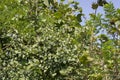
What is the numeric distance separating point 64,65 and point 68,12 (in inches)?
36.8

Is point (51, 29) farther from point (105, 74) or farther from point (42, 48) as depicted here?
point (105, 74)

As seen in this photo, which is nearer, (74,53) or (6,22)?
(74,53)

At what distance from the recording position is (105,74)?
121 inches

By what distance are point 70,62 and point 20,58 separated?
3.10 ft

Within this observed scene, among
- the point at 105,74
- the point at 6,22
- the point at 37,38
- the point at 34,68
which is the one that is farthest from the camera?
the point at 6,22

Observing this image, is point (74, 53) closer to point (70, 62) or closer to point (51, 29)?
point (70, 62)

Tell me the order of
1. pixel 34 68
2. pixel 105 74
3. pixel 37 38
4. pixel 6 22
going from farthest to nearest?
pixel 6 22
pixel 37 38
pixel 34 68
pixel 105 74

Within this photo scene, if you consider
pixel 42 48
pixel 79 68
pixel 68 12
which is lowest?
pixel 79 68

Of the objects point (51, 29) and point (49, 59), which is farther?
point (51, 29)

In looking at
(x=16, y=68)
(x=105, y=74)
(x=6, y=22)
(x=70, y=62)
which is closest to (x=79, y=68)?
(x=70, y=62)

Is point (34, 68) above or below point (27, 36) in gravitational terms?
below

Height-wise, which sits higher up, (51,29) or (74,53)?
(51,29)

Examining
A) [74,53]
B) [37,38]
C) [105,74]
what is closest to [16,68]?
[37,38]

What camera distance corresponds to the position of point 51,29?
6.42m
